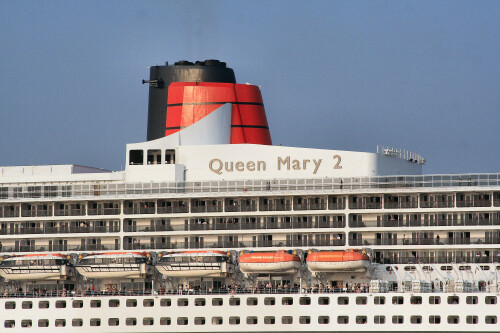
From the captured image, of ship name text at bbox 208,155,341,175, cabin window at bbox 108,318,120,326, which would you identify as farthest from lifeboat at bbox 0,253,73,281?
Answer: ship name text at bbox 208,155,341,175

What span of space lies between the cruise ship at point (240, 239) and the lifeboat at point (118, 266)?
0.28 ft

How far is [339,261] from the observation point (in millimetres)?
69750

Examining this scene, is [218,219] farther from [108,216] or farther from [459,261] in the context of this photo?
[459,261]

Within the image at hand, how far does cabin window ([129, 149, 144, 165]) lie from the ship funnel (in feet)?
9.87

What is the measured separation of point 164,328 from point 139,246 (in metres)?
6.75

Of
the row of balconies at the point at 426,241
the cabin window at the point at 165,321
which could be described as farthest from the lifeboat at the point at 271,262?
the cabin window at the point at 165,321

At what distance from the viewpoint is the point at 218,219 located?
74.3 meters

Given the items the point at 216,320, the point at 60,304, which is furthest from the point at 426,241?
the point at 60,304

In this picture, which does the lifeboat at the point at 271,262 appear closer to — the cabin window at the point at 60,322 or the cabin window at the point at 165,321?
the cabin window at the point at 165,321

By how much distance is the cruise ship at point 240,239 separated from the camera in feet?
227

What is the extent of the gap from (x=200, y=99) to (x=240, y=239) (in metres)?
10.8

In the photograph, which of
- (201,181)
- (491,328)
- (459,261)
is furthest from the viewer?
(201,181)

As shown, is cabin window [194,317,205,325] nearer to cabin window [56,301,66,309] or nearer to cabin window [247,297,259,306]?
cabin window [247,297,259,306]

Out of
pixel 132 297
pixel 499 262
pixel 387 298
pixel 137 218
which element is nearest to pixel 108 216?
pixel 137 218
